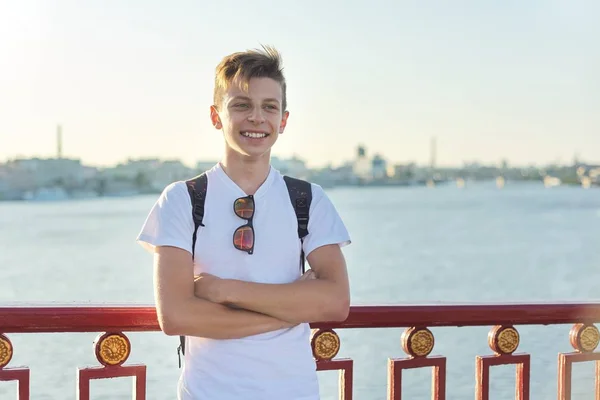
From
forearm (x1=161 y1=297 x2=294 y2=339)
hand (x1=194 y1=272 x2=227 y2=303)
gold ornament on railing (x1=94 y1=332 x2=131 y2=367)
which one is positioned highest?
hand (x1=194 y1=272 x2=227 y2=303)

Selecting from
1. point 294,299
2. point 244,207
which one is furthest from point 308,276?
point 244,207

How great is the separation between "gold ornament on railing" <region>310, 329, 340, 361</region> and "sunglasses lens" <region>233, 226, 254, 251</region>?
0.55 m

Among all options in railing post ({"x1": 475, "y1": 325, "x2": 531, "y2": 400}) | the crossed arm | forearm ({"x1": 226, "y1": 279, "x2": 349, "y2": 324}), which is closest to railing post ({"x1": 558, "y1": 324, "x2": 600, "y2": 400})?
railing post ({"x1": 475, "y1": 325, "x2": 531, "y2": 400})

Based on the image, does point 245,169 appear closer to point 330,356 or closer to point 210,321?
point 210,321

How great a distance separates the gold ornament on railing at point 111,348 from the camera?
2.30 m

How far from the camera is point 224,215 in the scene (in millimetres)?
2039

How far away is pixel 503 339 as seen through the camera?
2.64 meters

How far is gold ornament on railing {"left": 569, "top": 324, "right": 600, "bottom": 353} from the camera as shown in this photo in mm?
2707

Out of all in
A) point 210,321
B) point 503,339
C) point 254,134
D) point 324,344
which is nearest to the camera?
point 210,321

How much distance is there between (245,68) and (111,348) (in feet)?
2.83

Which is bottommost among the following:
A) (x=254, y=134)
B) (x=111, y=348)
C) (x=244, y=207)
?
(x=111, y=348)

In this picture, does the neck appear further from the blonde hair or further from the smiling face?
the blonde hair

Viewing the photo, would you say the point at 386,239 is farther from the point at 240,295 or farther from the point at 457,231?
the point at 240,295

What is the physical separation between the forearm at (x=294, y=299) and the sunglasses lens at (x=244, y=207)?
0.17m
